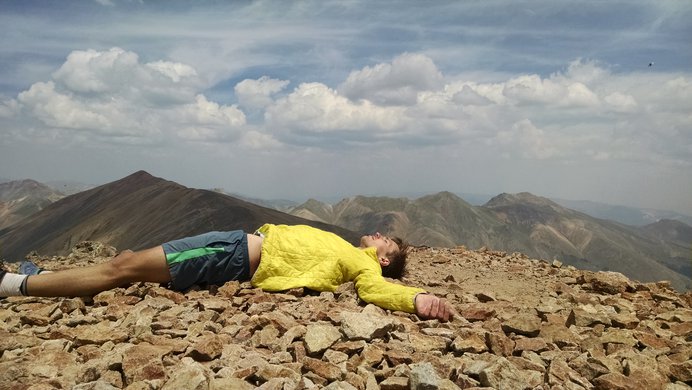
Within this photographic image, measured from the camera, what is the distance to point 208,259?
6836mm

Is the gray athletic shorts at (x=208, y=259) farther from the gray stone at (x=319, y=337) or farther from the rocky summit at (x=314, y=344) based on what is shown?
the gray stone at (x=319, y=337)

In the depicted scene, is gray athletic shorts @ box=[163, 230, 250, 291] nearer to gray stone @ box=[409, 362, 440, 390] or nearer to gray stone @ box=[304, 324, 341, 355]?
gray stone @ box=[304, 324, 341, 355]

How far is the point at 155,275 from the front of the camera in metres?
6.56

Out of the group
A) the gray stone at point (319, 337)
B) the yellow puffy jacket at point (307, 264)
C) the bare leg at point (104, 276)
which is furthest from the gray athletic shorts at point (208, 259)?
the gray stone at point (319, 337)

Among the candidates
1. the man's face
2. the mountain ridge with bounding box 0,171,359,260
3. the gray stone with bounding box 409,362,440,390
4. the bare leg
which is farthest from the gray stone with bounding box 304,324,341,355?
the mountain ridge with bounding box 0,171,359,260

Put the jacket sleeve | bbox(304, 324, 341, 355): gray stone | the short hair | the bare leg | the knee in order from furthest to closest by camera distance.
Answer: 1. the short hair
2. the knee
3. the bare leg
4. the jacket sleeve
5. bbox(304, 324, 341, 355): gray stone

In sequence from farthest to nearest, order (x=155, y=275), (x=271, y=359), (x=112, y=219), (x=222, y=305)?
(x=112, y=219)
(x=155, y=275)
(x=222, y=305)
(x=271, y=359)

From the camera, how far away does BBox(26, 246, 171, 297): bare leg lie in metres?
6.06

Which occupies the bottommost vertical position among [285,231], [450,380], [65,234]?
[65,234]

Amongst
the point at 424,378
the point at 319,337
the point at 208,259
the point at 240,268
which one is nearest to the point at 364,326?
the point at 319,337

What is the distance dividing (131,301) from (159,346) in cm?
189

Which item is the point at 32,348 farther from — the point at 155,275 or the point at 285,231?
the point at 285,231

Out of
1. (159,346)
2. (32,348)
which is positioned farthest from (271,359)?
(32,348)

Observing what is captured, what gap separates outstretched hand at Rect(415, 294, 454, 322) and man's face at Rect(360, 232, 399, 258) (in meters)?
2.29
